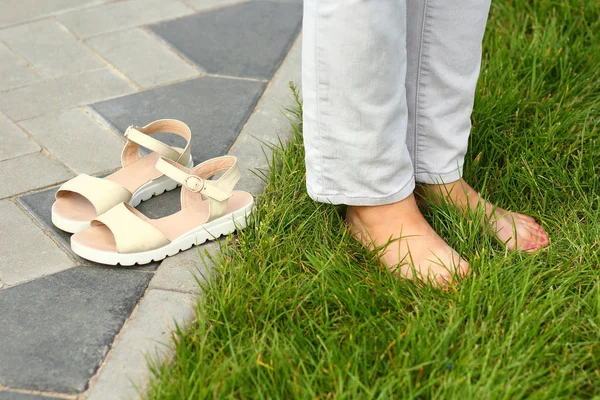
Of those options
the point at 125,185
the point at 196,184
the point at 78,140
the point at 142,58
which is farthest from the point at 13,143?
the point at 196,184

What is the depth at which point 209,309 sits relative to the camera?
1402 mm

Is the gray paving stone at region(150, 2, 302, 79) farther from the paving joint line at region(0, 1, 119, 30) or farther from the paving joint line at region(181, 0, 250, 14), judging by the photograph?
the paving joint line at region(0, 1, 119, 30)

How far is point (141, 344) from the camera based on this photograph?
1369 millimetres

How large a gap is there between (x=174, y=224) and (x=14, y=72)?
1.11 m

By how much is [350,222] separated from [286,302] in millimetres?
317

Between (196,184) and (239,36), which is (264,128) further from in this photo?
(239,36)

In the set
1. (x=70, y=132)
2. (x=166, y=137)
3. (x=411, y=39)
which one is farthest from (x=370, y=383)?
(x=70, y=132)

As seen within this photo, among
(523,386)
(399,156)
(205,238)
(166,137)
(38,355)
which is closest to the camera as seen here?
(523,386)

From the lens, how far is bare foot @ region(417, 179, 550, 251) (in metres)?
1.63

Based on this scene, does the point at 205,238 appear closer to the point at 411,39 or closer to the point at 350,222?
the point at 350,222

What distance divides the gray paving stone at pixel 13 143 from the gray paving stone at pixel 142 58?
1.44 ft

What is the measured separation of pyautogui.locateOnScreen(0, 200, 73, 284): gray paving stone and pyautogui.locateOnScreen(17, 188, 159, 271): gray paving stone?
20 mm

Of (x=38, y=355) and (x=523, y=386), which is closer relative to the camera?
(x=523, y=386)

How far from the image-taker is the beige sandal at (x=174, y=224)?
1.57m
